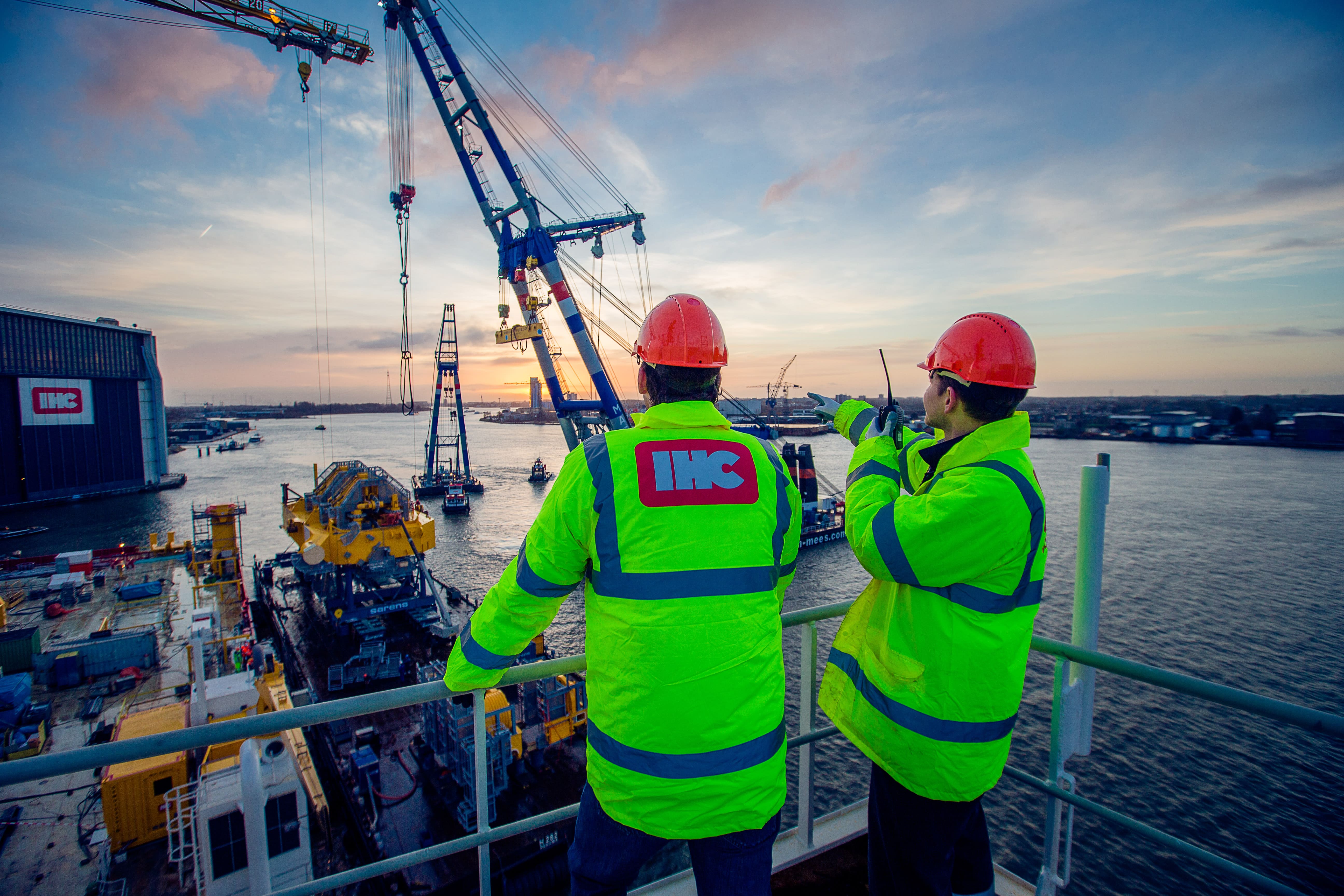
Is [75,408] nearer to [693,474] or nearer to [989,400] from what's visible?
[693,474]

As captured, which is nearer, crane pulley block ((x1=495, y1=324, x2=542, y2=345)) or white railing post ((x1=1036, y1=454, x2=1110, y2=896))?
white railing post ((x1=1036, y1=454, x2=1110, y2=896))

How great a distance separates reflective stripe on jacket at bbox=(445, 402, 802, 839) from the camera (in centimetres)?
115

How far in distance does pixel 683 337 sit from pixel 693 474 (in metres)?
0.38

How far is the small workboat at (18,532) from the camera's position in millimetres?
27922

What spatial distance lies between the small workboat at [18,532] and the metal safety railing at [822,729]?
40594 mm

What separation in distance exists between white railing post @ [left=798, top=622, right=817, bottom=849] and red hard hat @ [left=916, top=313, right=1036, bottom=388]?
113cm

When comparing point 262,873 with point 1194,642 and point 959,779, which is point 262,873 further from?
point 1194,642

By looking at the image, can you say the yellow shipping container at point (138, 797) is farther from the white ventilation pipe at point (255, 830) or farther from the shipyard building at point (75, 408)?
the shipyard building at point (75, 408)

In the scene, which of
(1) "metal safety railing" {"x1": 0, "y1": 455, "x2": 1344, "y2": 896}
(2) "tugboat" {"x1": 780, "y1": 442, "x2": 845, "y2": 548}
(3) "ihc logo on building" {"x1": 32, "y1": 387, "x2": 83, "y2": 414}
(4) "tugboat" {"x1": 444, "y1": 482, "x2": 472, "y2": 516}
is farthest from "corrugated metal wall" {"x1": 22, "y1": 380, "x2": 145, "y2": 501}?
(1) "metal safety railing" {"x1": 0, "y1": 455, "x2": 1344, "y2": 896}

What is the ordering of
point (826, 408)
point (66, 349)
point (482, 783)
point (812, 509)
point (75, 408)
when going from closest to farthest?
point (482, 783) → point (826, 408) → point (812, 509) → point (66, 349) → point (75, 408)

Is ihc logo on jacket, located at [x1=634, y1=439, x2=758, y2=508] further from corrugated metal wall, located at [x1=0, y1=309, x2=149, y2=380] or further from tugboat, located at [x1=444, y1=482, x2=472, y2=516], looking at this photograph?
corrugated metal wall, located at [x1=0, y1=309, x2=149, y2=380]

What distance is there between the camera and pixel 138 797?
6.52 meters

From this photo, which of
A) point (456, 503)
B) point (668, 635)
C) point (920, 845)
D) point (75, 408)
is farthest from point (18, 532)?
point (920, 845)

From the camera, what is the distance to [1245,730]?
13617mm
